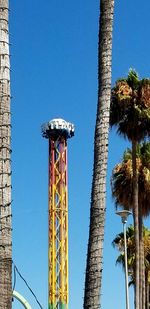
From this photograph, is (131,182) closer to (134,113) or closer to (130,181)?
(130,181)

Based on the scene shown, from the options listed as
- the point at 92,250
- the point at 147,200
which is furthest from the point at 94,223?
the point at 147,200

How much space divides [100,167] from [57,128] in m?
60.5

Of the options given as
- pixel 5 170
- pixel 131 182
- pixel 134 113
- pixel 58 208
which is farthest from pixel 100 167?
pixel 58 208

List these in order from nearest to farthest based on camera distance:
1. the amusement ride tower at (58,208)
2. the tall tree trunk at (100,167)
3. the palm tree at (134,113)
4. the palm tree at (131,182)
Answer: the tall tree trunk at (100,167)
the palm tree at (134,113)
the palm tree at (131,182)
the amusement ride tower at (58,208)

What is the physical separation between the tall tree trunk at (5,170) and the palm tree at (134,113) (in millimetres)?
23991

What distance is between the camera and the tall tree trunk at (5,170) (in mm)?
10195

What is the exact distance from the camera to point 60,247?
71188mm

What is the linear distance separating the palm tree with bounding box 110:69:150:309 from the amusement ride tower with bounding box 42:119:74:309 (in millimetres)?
35234

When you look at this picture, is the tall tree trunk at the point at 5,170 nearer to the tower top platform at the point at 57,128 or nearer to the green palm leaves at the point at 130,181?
the green palm leaves at the point at 130,181

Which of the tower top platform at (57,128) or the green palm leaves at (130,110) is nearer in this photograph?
the green palm leaves at (130,110)

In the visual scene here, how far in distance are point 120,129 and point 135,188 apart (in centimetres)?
289

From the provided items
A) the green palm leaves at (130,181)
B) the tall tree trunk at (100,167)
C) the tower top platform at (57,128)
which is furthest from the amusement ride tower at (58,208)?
the tall tree trunk at (100,167)

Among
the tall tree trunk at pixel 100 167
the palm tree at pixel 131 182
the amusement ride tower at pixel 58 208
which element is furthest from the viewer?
→ the amusement ride tower at pixel 58 208

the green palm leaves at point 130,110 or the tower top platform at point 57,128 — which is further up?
the tower top platform at point 57,128
